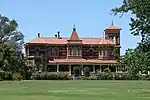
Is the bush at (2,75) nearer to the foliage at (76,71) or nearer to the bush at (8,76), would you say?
the bush at (8,76)

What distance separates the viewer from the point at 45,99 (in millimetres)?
26953

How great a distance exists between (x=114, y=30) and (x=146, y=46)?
83045 mm

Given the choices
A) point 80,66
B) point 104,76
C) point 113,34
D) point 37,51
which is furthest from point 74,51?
point 104,76

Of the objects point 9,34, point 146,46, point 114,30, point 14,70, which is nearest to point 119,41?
point 114,30

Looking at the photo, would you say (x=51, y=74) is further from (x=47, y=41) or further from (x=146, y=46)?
(x=146, y=46)

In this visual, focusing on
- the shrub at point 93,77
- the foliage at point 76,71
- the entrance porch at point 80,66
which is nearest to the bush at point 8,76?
the shrub at point 93,77

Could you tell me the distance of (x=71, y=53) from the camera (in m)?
113

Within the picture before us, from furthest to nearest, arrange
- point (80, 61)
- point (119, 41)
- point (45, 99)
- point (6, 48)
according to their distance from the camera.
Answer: point (119, 41)
point (80, 61)
point (6, 48)
point (45, 99)

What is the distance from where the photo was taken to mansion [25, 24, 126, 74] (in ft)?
360

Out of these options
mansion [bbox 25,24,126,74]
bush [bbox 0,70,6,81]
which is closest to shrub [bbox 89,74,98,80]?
mansion [bbox 25,24,126,74]

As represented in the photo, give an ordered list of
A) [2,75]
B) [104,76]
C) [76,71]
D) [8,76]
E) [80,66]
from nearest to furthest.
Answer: [2,75]
[8,76]
[104,76]
[76,71]
[80,66]

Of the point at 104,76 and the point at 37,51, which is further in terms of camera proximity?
the point at 37,51

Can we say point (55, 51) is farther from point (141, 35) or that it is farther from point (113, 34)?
point (141, 35)

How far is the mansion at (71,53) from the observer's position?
4326 inches
